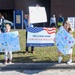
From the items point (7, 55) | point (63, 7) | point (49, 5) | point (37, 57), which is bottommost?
point (37, 57)

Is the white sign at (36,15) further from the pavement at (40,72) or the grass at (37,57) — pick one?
the pavement at (40,72)

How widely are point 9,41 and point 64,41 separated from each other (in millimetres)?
1828

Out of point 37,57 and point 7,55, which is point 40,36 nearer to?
point 37,57

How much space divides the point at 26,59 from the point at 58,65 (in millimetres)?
1424

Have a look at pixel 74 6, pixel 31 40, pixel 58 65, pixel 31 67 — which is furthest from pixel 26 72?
pixel 74 6

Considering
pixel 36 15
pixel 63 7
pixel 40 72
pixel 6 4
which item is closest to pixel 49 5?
pixel 63 7

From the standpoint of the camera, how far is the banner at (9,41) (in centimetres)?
907

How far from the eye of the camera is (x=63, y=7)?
34062mm

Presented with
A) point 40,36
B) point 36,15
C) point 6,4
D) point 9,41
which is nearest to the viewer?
point 9,41

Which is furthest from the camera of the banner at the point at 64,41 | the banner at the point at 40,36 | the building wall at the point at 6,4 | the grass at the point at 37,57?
the building wall at the point at 6,4

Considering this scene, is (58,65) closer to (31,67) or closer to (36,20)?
(31,67)

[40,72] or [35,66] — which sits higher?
[35,66]

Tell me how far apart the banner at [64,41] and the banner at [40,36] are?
940 millimetres

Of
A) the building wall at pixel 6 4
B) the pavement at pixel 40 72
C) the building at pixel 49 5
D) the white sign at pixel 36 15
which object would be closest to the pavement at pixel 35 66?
the pavement at pixel 40 72
